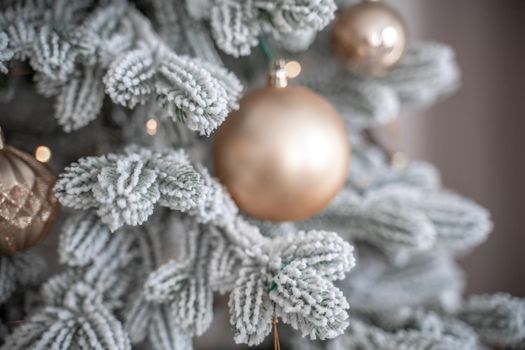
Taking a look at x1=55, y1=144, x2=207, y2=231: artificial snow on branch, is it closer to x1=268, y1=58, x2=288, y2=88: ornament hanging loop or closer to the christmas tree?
the christmas tree

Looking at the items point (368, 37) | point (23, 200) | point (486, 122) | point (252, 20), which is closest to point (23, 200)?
point (23, 200)

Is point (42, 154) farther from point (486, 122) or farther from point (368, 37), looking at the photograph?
point (486, 122)

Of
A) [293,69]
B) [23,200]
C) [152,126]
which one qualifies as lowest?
[23,200]

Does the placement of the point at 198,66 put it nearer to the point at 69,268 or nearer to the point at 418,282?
the point at 69,268

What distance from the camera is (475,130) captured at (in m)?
1.07

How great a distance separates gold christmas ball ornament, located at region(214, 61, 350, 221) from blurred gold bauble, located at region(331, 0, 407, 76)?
140 mm

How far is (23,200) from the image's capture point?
423 mm

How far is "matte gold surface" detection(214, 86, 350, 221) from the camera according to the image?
Answer: 0.44m

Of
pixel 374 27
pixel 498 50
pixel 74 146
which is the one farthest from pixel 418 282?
pixel 498 50

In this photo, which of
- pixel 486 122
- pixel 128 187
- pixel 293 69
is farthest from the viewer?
pixel 486 122

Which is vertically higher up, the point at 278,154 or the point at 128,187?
the point at 278,154

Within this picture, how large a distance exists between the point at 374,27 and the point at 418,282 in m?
0.31

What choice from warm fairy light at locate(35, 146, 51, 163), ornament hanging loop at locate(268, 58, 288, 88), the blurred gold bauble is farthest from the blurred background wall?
warm fairy light at locate(35, 146, 51, 163)

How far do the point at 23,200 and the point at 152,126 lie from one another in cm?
13
